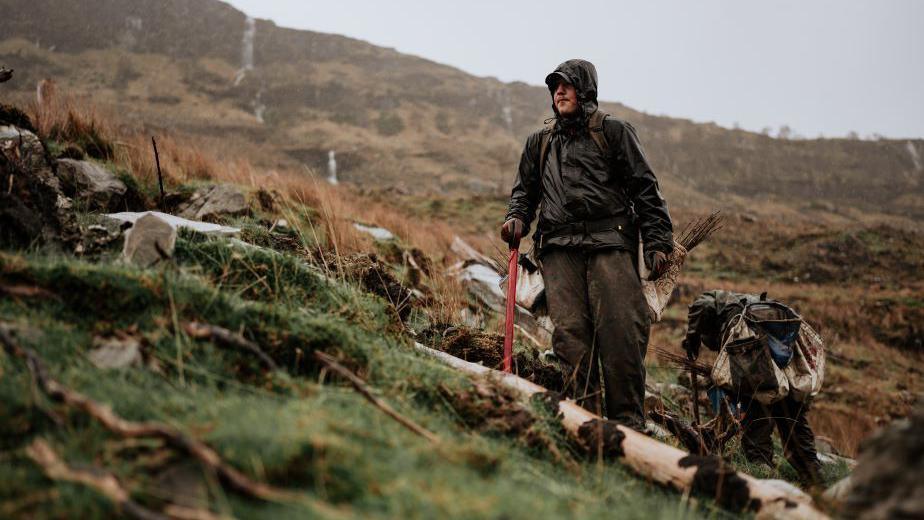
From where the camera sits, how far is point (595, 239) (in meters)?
2.88

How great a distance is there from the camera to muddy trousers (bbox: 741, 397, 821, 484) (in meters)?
3.70

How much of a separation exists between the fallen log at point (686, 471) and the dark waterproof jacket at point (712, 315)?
221cm

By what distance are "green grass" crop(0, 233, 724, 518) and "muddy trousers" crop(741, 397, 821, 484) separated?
2.31 metres

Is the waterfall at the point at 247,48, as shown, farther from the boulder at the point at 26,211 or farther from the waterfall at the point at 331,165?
the boulder at the point at 26,211

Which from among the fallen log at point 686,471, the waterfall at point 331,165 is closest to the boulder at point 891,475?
the fallen log at point 686,471

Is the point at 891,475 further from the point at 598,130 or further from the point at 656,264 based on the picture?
the point at 598,130

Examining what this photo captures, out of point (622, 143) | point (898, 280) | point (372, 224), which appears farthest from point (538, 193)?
point (898, 280)

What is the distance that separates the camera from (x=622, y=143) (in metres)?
2.96

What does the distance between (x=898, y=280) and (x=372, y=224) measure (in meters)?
14.8

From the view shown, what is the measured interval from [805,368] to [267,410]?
Answer: 3.69 m

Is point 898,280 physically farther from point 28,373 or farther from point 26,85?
point 26,85

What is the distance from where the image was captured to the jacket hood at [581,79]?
3031 millimetres

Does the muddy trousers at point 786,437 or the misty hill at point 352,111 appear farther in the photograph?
the misty hill at point 352,111

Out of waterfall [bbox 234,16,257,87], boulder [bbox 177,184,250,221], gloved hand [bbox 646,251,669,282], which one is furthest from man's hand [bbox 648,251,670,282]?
waterfall [bbox 234,16,257,87]
